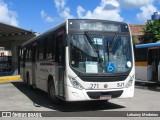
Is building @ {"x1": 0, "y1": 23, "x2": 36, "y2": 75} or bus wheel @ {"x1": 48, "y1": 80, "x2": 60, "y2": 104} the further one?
building @ {"x1": 0, "y1": 23, "x2": 36, "y2": 75}

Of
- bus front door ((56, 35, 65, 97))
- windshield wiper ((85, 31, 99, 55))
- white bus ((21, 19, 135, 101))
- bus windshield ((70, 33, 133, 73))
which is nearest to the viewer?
white bus ((21, 19, 135, 101))

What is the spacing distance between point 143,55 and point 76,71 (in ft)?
42.4

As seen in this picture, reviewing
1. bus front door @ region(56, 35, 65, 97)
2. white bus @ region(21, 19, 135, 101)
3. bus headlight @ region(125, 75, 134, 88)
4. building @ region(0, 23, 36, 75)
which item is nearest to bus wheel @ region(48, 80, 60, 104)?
white bus @ region(21, 19, 135, 101)

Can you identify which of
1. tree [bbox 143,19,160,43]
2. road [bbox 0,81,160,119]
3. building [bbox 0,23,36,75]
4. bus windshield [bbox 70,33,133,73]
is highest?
tree [bbox 143,19,160,43]

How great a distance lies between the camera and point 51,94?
13656mm

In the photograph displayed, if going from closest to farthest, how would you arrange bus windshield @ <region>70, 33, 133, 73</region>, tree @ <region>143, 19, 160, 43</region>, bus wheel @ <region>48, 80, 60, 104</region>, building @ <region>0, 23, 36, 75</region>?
bus windshield @ <region>70, 33, 133, 73</region> → bus wheel @ <region>48, 80, 60, 104</region> → building @ <region>0, 23, 36, 75</region> → tree @ <region>143, 19, 160, 43</region>

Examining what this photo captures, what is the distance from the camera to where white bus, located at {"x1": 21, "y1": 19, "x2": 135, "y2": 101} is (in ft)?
37.0

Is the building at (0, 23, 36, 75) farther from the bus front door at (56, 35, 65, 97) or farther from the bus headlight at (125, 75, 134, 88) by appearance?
the bus headlight at (125, 75, 134, 88)

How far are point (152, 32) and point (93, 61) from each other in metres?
40.7

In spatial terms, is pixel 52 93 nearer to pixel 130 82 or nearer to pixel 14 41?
pixel 130 82

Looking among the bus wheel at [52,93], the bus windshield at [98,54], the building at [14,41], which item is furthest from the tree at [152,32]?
the bus windshield at [98,54]

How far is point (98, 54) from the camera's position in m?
11.6

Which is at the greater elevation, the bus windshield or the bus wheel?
the bus windshield

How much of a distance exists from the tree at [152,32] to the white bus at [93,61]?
39016mm
